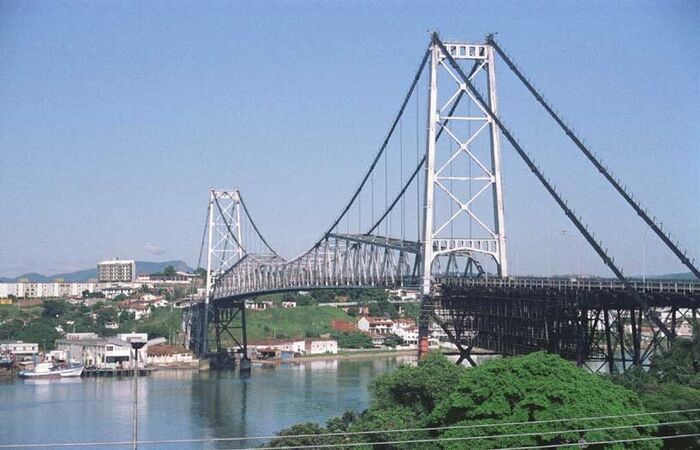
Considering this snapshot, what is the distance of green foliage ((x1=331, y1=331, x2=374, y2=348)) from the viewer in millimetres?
45281

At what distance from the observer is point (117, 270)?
320ft

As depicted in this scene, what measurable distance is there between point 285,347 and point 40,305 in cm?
2056

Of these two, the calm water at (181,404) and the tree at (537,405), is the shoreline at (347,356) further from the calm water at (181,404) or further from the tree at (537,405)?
the tree at (537,405)

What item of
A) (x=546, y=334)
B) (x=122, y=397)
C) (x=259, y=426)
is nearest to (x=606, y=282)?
(x=546, y=334)

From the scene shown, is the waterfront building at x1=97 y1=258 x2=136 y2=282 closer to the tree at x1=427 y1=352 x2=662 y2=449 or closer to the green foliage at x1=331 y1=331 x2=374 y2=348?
the green foliage at x1=331 y1=331 x2=374 y2=348

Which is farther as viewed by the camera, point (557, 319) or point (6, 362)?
point (6, 362)

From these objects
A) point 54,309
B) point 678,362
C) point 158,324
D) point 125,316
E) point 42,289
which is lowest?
point 678,362

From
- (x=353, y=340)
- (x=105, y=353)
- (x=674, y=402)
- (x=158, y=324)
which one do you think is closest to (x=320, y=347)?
(x=353, y=340)

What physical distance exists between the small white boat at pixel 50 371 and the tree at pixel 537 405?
24.4 m

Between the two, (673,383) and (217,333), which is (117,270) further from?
(673,383)

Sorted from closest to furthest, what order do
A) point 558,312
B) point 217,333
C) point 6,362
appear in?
point 558,312 → point 6,362 → point 217,333

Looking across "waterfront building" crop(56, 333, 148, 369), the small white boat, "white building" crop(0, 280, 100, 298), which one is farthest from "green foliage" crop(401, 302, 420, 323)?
"white building" crop(0, 280, 100, 298)

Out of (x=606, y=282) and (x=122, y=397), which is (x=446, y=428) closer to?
(x=606, y=282)

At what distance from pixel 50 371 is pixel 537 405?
86.4ft
